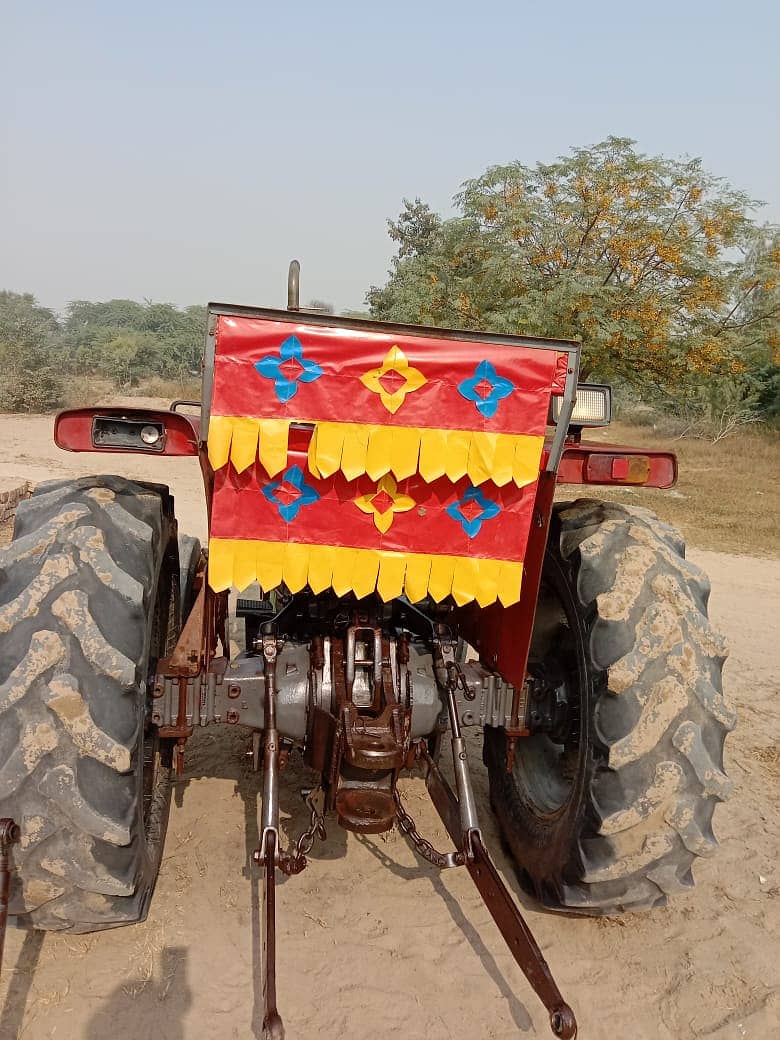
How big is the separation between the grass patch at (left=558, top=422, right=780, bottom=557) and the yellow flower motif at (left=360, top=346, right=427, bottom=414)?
941 centimetres

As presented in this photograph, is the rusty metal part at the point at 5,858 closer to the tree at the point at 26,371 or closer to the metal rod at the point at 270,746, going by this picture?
the metal rod at the point at 270,746

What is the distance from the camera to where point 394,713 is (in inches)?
108

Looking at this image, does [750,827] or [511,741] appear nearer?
[511,741]

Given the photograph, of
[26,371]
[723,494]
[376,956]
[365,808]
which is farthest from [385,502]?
[26,371]

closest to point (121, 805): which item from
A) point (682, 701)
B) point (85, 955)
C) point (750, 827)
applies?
point (85, 955)

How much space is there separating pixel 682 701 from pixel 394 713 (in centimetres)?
96

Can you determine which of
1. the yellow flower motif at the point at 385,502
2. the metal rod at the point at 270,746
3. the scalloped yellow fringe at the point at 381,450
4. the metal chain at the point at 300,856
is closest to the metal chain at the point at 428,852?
the metal chain at the point at 300,856

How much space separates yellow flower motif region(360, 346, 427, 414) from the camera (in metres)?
2.26

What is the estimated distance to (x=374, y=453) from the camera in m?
2.30

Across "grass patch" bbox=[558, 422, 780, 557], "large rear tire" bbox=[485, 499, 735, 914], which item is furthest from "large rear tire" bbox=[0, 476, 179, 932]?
"grass patch" bbox=[558, 422, 780, 557]

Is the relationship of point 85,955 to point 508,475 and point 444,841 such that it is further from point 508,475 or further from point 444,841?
point 508,475

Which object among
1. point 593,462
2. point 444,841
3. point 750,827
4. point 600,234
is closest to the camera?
point 593,462

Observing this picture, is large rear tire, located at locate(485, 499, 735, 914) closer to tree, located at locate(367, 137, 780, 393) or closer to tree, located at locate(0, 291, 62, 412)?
tree, located at locate(367, 137, 780, 393)

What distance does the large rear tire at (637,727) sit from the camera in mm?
2574
